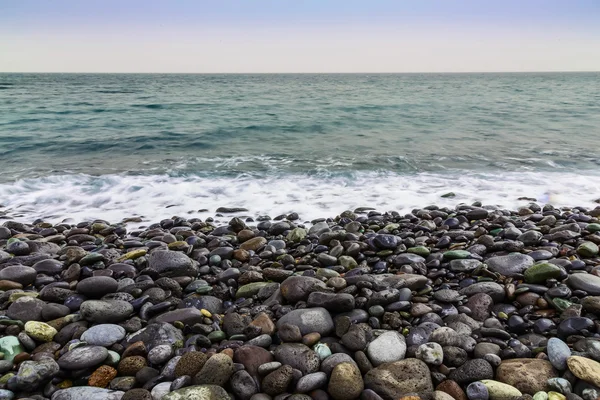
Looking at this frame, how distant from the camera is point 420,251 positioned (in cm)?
446

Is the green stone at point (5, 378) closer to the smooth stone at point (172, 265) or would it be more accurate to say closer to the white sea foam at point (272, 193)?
the smooth stone at point (172, 265)

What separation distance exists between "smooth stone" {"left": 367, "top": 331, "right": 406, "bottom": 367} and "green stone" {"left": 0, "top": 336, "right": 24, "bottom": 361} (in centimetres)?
239

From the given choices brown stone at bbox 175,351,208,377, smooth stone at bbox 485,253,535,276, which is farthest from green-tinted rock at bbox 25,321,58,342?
smooth stone at bbox 485,253,535,276

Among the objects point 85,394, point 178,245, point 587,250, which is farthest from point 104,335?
point 587,250

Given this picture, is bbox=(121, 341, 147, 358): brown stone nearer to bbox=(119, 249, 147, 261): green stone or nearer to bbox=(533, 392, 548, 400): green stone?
bbox=(119, 249, 147, 261): green stone

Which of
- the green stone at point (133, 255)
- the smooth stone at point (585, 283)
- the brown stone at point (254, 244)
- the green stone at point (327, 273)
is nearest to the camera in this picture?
the smooth stone at point (585, 283)

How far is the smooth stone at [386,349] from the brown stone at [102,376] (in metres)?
1.66

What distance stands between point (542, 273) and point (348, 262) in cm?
174

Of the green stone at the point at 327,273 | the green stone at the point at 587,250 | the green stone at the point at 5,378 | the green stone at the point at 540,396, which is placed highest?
the green stone at the point at 587,250

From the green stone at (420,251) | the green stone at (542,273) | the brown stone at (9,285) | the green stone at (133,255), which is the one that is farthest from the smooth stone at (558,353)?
the brown stone at (9,285)

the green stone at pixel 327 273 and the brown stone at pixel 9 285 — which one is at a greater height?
the green stone at pixel 327 273

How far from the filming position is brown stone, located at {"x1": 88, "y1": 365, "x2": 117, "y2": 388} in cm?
260

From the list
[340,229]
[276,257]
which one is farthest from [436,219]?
[276,257]

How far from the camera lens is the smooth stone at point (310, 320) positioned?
9.87 feet
